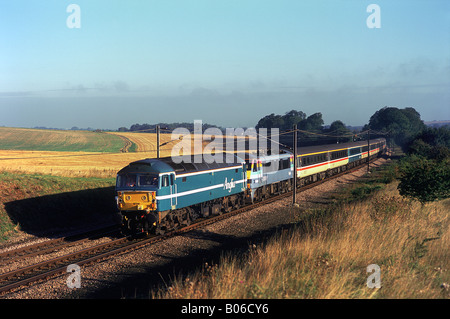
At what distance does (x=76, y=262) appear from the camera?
1602 centimetres

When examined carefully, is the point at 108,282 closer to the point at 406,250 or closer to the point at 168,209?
the point at 168,209

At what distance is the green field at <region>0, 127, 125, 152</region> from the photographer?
230ft

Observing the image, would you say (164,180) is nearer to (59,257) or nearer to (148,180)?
(148,180)

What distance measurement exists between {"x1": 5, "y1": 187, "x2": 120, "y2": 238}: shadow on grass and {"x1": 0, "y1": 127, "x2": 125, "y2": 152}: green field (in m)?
39.9

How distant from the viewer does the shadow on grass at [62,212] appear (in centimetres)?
2292

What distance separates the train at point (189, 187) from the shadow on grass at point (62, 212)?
2.87 meters

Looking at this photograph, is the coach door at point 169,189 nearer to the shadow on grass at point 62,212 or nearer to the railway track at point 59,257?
the railway track at point 59,257

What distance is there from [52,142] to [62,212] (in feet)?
190

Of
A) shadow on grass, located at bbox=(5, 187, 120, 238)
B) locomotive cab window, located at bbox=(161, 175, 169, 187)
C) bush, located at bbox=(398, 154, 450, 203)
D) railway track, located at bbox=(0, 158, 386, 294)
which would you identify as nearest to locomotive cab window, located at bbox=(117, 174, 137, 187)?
locomotive cab window, located at bbox=(161, 175, 169, 187)
